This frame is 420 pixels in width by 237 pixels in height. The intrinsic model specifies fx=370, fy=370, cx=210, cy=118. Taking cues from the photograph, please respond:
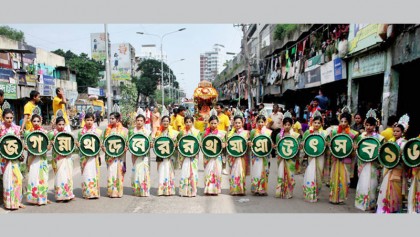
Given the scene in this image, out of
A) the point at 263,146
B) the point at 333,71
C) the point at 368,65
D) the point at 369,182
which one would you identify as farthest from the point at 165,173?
the point at 333,71

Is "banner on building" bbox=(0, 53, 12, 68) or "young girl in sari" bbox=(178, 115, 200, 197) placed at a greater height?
"banner on building" bbox=(0, 53, 12, 68)

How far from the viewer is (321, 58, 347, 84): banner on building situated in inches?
485

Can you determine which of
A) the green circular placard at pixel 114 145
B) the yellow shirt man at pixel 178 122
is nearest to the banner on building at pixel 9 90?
the yellow shirt man at pixel 178 122

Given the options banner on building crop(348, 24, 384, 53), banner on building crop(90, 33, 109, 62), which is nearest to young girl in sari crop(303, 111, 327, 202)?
banner on building crop(348, 24, 384, 53)

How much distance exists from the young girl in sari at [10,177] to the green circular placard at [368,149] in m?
5.38

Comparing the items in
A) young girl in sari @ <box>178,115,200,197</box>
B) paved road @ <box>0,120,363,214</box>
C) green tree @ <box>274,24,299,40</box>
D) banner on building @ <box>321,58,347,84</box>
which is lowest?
paved road @ <box>0,120,363,214</box>

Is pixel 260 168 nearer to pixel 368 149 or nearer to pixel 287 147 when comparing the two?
pixel 287 147

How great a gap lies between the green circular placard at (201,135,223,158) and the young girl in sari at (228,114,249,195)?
24cm

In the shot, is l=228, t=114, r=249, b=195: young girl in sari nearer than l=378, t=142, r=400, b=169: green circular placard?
No

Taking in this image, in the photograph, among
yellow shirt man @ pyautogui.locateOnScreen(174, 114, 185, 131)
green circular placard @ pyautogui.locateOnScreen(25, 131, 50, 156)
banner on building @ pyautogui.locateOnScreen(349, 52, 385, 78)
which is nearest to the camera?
green circular placard @ pyautogui.locateOnScreen(25, 131, 50, 156)

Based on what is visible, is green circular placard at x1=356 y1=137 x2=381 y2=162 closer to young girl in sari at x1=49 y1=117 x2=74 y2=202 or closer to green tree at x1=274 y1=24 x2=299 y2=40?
young girl in sari at x1=49 y1=117 x2=74 y2=202

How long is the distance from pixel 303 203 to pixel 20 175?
465cm

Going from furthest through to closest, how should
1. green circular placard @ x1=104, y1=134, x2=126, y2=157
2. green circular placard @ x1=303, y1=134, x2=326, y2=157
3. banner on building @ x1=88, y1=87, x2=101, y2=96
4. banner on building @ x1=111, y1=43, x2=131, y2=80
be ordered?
banner on building @ x1=111, y1=43, x2=131, y2=80 < banner on building @ x1=88, y1=87, x2=101, y2=96 < green circular placard @ x1=104, y1=134, x2=126, y2=157 < green circular placard @ x1=303, y1=134, x2=326, y2=157

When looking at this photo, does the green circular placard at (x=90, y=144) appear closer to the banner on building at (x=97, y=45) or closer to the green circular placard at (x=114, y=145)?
the green circular placard at (x=114, y=145)
